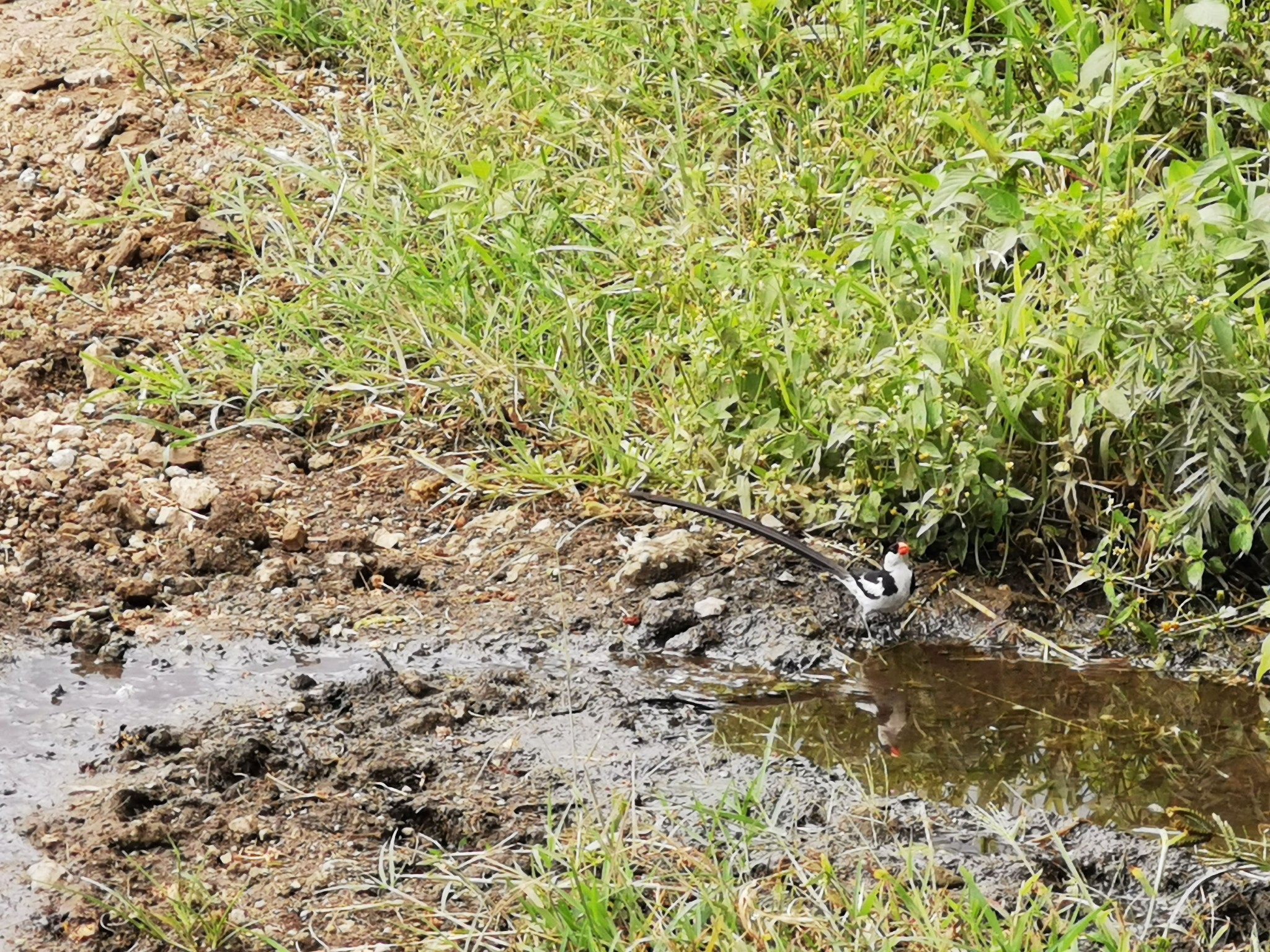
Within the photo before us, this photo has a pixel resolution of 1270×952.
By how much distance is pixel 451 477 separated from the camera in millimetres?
4227

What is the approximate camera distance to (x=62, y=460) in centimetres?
424

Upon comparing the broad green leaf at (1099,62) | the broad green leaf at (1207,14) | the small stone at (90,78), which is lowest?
the small stone at (90,78)

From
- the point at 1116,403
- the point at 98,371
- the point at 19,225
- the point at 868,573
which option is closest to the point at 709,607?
the point at 868,573

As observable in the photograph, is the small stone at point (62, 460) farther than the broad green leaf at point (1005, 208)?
Yes

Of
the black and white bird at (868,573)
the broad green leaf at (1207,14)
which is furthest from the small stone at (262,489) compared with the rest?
the broad green leaf at (1207,14)

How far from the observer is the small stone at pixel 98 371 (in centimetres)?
453

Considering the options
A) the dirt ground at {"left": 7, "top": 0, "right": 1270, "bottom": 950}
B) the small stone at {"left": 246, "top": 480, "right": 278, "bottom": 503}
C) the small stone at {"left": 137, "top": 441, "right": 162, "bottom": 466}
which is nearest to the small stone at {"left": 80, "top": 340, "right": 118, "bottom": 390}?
Result: the dirt ground at {"left": 7, "top": 0, "right": 1270, "bottom": 950}

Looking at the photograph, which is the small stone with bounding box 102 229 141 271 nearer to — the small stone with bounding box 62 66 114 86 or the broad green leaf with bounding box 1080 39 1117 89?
the small stone with bounding box 62 66 114 86

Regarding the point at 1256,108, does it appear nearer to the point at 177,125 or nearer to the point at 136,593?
the point at 136,593

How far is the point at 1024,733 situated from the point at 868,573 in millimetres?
535

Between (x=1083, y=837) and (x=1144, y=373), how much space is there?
1.23 meters

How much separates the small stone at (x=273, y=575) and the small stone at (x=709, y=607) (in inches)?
41.0

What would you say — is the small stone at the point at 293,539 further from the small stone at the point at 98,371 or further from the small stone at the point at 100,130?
the small stone at the point at 100,130

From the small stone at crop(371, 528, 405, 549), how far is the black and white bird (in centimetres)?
85
